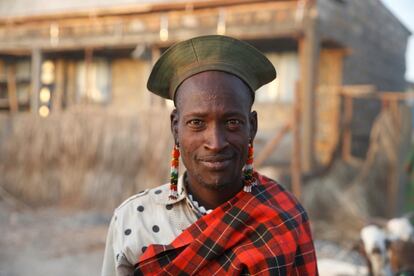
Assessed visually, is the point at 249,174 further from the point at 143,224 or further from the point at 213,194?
the point at 143,224

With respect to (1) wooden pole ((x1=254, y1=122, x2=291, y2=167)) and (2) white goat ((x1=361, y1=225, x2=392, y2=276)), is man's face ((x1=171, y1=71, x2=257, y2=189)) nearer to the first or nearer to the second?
(2) white goat ((x1=361, y1=225, x2=392, y2=276))

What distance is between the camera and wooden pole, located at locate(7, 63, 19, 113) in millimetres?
14743

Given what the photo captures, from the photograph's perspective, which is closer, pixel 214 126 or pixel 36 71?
pixel 214 126

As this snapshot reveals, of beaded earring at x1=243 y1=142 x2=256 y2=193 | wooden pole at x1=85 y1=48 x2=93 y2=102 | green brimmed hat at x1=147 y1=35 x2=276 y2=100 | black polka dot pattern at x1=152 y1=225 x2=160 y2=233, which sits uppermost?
wooden pole at x1=85 y1=48 x2=93 y2=102

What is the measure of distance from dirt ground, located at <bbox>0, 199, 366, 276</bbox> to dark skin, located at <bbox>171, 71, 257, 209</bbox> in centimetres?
284

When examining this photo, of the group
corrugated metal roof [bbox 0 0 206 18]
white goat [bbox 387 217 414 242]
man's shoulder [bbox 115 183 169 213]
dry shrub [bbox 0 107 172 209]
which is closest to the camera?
man's shoulder [bbox 115 183 169 213]

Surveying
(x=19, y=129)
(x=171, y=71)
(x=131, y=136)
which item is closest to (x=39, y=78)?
(x=19, y=129)

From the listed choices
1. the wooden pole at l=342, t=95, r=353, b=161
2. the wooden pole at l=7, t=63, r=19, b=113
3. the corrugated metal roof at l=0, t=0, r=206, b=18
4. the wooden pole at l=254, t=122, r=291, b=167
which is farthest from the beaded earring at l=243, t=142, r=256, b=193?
the wooden pole at l=7, t=63, r=19, b=113

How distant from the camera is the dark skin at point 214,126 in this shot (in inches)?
64.3

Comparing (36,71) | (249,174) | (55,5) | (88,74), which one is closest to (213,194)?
(249,174)

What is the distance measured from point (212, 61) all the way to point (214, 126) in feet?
0.78

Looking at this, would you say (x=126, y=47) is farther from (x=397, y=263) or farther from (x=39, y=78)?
(x=397, y=263)

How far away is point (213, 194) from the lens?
1.79m

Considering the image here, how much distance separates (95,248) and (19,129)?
13.1 ft
